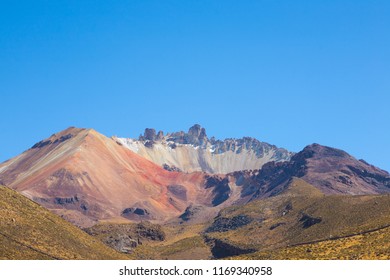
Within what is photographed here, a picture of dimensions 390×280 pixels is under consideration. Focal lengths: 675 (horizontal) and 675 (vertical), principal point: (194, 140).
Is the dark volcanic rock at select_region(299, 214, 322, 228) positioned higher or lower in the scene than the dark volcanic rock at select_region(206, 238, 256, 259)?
higher

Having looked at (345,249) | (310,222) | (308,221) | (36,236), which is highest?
(308,221)

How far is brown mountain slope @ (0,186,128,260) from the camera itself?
98.0 meters

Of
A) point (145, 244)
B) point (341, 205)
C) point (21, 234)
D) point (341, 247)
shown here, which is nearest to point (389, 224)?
point (341, 247)

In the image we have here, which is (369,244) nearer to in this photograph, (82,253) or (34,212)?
(82,253)

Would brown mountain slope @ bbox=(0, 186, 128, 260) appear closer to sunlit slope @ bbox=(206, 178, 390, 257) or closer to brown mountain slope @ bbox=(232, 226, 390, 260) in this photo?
brown mountain slope @ bbox=(232, 226, 390, 260)

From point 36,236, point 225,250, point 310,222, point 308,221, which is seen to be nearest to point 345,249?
point 36,236

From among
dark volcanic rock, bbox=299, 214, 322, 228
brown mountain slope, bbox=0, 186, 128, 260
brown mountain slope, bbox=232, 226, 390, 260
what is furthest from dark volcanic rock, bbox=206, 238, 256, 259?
brown mountain slope, bbox=232, 226, 390, 260

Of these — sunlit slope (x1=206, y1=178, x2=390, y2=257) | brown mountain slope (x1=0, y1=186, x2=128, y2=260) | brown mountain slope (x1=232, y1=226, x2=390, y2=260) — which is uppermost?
sunlit slope (x1=206, y1=178, x2=390, y2=257)

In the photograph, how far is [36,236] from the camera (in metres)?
106

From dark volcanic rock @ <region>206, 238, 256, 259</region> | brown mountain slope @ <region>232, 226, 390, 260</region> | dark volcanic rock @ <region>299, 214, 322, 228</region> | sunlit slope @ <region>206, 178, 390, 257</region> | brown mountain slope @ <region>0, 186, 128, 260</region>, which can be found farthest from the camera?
dark volcanic rock @ <region>206, 238, 256, 259</region>

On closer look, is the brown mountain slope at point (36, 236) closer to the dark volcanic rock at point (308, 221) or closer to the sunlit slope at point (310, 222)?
the sunlit slope at point (310, 222)

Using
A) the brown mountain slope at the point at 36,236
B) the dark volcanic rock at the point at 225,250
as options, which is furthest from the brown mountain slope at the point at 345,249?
the dark volcanic rock at the point at 225,250

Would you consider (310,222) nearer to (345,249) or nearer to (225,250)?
(225,250)

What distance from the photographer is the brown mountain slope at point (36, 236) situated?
3858 inches
